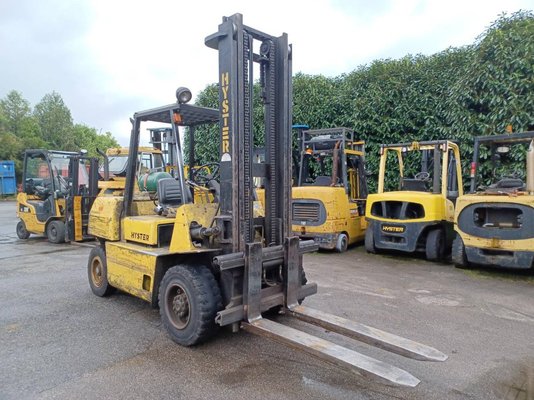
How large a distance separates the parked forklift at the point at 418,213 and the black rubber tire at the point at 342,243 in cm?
54

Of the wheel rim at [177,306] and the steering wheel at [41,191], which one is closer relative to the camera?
the wheel rim at [177,306]

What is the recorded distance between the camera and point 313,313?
379 centimetres

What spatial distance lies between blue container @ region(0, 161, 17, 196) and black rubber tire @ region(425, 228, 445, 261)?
100ft

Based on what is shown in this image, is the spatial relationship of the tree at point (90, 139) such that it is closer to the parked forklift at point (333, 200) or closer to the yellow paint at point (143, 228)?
the parked forklift at point (333, 200)

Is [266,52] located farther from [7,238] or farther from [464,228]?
[7,238]

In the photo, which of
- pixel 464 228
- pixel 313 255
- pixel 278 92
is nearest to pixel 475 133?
pixel 464 228

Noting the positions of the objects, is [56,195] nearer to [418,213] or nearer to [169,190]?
[169,190]

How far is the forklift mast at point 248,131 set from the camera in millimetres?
3756

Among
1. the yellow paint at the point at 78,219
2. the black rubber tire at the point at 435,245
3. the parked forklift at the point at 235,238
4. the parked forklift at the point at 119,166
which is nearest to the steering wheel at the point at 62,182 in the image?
the parked forklift at the point at 119,166

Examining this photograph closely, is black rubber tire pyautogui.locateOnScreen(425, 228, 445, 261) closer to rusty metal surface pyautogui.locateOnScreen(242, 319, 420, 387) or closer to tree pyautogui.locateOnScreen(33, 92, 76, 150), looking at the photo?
rusty metal surface pyautogui.locateOnScreen(242, 319, 420, 387)

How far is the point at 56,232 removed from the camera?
34.3ft

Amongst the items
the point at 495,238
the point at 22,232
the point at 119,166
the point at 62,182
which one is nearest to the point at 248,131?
the point at 495,238

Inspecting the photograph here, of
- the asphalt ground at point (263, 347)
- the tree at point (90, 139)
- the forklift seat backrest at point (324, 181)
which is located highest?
the tree at point (90, 139)

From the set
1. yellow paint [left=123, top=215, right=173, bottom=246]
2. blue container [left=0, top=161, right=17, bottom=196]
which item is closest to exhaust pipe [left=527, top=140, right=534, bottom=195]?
yellow paint [left=123, top=215, right=173, bottom=246]
